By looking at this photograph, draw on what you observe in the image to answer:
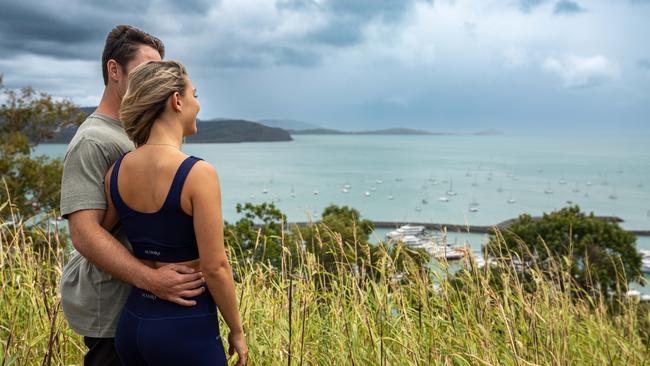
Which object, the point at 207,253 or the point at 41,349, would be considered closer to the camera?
the point at 207,253

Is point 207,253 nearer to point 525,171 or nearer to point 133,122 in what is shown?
point 133,122

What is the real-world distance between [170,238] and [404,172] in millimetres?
146251

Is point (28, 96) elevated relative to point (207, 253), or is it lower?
elevated

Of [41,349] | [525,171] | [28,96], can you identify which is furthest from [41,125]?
[525,171]

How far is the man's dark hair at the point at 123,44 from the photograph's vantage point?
2033 millimetres

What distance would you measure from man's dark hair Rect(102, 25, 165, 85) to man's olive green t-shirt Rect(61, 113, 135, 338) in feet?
0.72

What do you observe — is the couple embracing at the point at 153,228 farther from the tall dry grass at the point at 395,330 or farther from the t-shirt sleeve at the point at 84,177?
the tall dry grass at the point at 395,330

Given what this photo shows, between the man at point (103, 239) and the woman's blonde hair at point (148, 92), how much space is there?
200 millimetres

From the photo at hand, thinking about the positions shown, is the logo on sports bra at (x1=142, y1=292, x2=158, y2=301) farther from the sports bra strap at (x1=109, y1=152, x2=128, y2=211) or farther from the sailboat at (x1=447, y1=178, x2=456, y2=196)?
the sailboat at (x1=447, y1=178, x2=456, y2=196)

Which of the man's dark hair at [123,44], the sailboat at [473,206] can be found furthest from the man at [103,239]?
the sailboat at [473,206]

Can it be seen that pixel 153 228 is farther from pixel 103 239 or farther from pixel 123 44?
pixel 123 44

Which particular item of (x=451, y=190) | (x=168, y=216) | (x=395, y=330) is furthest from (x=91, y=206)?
(x=451, y=190)

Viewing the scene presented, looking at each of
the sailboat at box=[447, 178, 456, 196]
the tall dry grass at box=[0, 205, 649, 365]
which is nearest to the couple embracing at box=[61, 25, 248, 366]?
the tall dry grass at box=[0, 205, 649, 365]

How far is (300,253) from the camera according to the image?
3.00m
